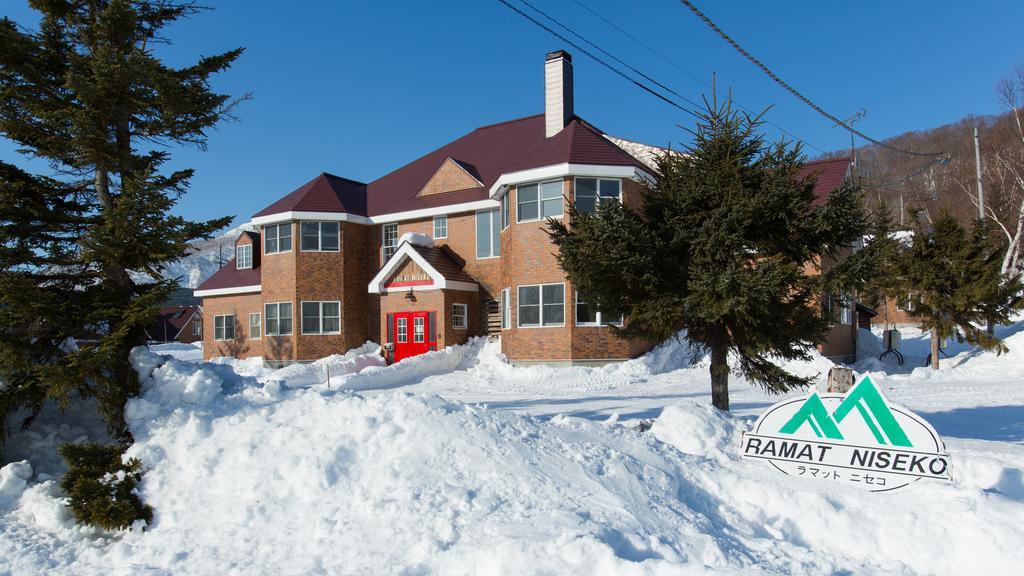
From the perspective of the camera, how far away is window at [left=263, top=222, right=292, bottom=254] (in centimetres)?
2455

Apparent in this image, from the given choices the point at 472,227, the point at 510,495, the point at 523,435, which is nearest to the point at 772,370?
the point at 523,435

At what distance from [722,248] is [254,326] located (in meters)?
23.5

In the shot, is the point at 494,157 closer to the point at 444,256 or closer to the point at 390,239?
the point at 444,256

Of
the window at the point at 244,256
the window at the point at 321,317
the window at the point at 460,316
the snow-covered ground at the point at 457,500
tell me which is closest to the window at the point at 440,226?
the window at the point at 460,316

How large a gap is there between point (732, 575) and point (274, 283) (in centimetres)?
2334

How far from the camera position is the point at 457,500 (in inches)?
211

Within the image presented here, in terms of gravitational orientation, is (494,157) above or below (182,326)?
above

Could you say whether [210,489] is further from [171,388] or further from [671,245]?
[671,245]

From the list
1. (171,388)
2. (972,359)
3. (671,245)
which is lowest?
(972,359)

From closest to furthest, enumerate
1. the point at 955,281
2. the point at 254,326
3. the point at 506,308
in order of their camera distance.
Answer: the point at 955,281, the point at 506,308, the point at 254,326

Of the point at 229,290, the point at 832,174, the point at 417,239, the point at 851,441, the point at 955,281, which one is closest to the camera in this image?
the point at 851,441

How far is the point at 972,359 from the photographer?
20453mm

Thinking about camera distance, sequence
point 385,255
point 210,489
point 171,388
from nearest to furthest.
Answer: point 210,489, point 171,388, point 385,255

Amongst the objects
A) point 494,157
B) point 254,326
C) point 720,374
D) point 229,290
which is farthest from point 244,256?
point 720,374
